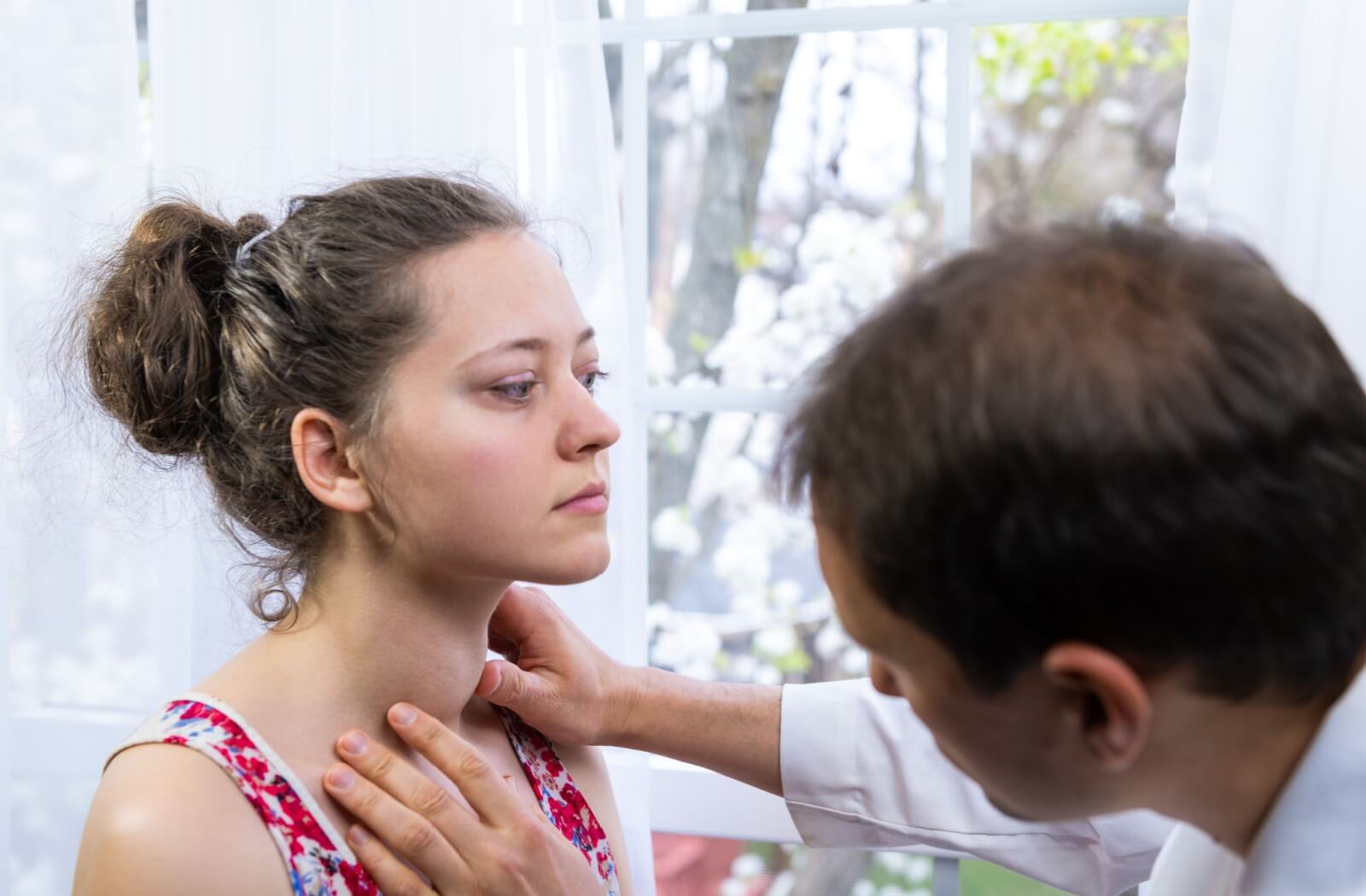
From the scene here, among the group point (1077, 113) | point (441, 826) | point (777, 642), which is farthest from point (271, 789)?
point (1077, 113)

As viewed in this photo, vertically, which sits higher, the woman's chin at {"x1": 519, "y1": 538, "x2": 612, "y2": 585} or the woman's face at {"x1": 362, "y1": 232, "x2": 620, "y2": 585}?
the woman's face at {"x1": 362, "y1": 232, "x2": 620, "y2": 585}

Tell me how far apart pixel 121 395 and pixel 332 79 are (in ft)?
2.43

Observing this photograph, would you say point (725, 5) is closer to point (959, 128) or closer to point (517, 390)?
point (959, 128)

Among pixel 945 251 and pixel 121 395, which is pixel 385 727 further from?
pixel 945 251

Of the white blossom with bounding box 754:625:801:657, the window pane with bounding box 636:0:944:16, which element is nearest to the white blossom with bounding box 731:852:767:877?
the white blossom with bounding box 754:625:801:657

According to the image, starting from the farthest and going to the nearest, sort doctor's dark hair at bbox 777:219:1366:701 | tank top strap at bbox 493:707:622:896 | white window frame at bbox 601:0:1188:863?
white window frame at bbox 601:0:1188:863 < tank top strap at bbox 493:707:622:896 < doctor's dark hair at bbox 777:219:1366:701

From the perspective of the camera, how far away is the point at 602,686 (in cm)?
137

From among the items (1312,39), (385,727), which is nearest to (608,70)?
(1312,39)

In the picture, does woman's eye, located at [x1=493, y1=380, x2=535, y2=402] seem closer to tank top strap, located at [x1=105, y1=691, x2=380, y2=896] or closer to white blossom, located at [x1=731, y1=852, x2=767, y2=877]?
tank top strap, located at [x1=105, y1=691, x2=380, y2=896]

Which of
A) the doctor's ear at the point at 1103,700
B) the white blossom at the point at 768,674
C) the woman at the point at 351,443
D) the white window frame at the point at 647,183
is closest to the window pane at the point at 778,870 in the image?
the white window frame at the point at 647,183

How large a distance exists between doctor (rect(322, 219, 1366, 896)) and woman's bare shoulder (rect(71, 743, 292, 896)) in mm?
546

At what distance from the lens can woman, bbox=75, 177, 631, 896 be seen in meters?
1.08

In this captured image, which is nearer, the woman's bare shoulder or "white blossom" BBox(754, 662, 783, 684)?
the woman's bare shoulder

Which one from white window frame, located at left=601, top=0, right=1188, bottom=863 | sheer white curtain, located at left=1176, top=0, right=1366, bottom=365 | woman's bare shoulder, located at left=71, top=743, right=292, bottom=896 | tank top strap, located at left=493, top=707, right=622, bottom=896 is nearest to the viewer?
woman's bare shoulder, located at left=71, top=743, right=292, bottom=896
